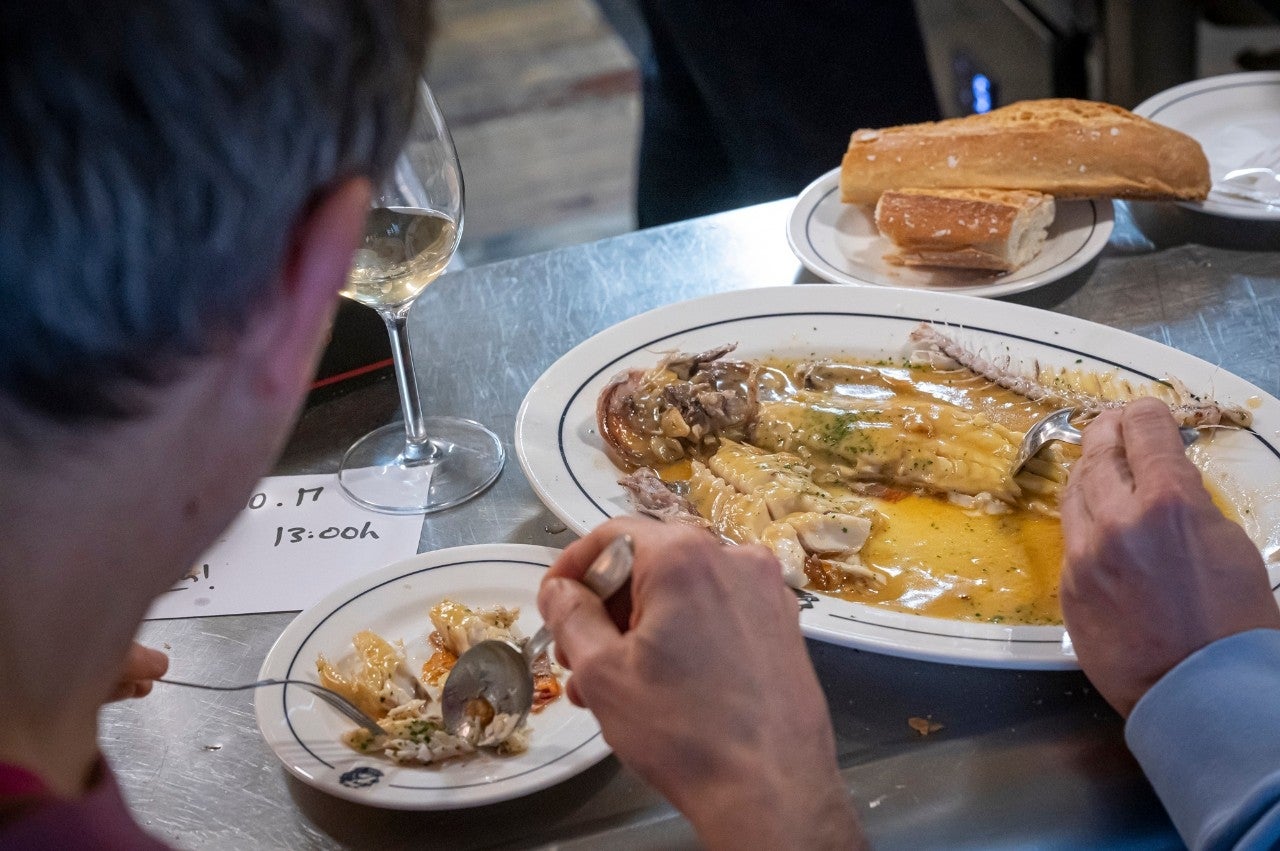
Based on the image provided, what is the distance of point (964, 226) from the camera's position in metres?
1.92

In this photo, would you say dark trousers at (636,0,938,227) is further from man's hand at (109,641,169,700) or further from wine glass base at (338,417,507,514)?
man's hand at (109,641,169,700)

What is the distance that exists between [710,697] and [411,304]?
2.77 feet

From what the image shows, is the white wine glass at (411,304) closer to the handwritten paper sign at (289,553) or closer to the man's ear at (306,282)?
the handwritten paper sign at (289,553)

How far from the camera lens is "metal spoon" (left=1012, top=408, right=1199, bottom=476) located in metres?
1.48

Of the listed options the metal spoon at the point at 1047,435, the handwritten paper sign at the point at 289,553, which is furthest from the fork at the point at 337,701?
the metal spoon at the point at 1047,435

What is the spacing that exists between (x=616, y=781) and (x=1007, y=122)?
145cm

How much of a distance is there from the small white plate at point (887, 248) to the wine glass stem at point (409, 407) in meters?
0.69

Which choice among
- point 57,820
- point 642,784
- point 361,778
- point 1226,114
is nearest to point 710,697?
point 642,784

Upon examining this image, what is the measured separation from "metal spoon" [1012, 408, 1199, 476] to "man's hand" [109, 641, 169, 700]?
98cm

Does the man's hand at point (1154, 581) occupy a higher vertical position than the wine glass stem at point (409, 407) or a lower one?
higher

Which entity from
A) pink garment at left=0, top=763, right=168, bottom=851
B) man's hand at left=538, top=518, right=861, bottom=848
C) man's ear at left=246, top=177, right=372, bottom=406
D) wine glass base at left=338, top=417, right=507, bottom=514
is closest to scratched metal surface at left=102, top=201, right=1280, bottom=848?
wine glass base at left=338, top=417, right=507, bottom=514

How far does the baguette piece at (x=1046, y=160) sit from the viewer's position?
80.4 inches

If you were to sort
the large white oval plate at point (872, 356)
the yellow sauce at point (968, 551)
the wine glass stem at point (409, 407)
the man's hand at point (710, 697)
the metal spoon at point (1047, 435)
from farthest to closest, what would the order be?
the wine glass stem at point (409, 407)
the metal spoon at point (1047, 435)
the yellow sauce at point (968, 551)
the large white oval plate at point (872, 356)
the man's hand at point (710, 697)

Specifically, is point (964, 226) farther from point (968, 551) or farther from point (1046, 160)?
point (968, 551)
